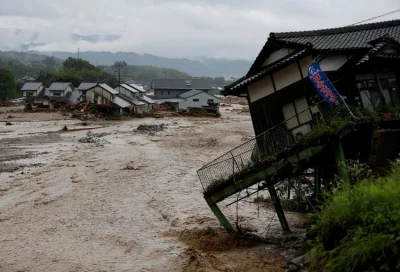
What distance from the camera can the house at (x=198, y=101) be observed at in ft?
272

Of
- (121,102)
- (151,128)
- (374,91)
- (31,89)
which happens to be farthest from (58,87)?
(374,91)

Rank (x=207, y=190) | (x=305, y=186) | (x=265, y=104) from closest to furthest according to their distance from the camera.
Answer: (x=207, y=190) < (x=265, y=104) < (x=305, y=186)

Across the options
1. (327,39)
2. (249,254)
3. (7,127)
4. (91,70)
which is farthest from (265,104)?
(91,70)

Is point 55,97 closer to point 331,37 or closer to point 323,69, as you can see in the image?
point 331,37

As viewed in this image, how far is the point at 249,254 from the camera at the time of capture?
46.5ft

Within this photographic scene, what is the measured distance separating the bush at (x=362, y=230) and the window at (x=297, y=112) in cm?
811

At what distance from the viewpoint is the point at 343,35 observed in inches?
701

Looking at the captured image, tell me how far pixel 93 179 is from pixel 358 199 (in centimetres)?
2434

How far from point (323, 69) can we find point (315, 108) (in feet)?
6.98

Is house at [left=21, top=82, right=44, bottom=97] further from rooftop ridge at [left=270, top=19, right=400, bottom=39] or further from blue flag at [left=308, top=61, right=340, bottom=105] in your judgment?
blue flag at [left=308, top=61, right=340, bottom=105]

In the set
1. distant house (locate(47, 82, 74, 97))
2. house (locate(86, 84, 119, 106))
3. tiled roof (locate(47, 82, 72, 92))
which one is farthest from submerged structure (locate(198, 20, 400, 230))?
tiled roof (locate(47, 82, 72, 92))

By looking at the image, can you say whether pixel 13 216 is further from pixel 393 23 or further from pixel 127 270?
pixel 393 23

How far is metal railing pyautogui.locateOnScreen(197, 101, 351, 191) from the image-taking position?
1333 cm

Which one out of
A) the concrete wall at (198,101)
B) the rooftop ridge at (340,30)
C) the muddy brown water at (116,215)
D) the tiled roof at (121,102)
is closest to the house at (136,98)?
the tiled roof at (121,102)
